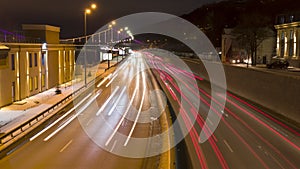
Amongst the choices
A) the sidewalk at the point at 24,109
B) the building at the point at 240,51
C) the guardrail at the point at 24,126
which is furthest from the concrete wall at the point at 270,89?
the building at the point at 240,51

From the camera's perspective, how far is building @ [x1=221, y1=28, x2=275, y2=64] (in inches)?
3201

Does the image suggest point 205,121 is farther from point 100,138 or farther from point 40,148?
point 40,148

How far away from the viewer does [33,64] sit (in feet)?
126

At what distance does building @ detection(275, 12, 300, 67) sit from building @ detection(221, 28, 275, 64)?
4939mm

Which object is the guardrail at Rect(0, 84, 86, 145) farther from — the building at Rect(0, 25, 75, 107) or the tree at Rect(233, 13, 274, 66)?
the tree at Rect(233, 13, 274, 66)

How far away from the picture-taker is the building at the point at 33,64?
31.0m

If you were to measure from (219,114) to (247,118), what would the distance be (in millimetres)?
2386

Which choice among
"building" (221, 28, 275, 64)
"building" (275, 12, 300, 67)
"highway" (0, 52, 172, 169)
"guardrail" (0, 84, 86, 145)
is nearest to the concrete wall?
"highway" (0, 52, 172, 169)

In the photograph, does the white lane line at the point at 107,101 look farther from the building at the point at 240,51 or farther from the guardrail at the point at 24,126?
the building at the point at 240,51

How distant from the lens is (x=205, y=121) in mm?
25422

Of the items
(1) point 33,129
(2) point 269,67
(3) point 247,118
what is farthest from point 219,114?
(2) point 269,67

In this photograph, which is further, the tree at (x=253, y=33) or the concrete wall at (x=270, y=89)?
the tree at (x=253, y=33)

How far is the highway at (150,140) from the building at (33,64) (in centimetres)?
498

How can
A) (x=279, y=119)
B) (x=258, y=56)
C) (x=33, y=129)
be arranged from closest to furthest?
(x=33, y=129), (x=279, y=119), (x=258, y=56)
